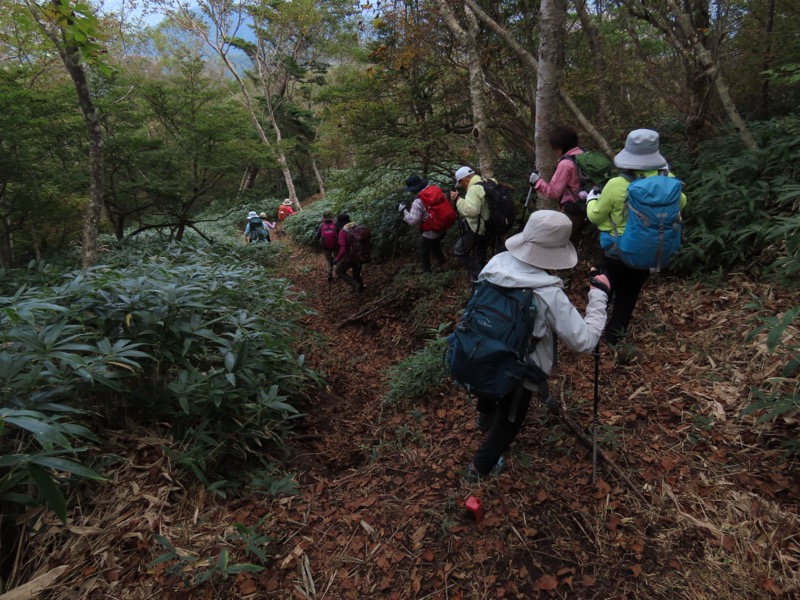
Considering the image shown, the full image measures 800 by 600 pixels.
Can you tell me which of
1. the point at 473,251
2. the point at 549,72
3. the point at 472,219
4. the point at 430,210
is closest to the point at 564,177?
the point at 549,72

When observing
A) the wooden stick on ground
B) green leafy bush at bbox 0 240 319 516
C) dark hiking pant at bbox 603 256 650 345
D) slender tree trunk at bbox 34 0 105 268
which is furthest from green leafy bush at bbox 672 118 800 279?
slender tree trunk at bbox 34 0 105 268

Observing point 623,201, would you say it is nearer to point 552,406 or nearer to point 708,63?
point 552,406

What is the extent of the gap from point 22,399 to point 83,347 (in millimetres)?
419

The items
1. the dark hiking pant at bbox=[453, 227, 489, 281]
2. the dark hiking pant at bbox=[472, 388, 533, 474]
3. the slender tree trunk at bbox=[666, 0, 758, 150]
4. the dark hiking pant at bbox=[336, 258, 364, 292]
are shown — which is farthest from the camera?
the dark hiking pant at bbox=[336, 258, 364, 292]

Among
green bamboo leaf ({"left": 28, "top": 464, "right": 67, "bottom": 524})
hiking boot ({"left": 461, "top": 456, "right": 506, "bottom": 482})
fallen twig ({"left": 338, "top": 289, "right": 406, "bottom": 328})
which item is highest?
green bamboo leaf ({"left": 28, "top": 464, "right": 67, "bottom": 524})

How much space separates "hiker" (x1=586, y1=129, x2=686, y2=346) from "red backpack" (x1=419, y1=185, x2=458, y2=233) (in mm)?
3036

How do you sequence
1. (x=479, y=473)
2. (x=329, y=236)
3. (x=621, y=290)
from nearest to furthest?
(x=479, y=473) < (x=621, y=290) < (x=329, y=236)

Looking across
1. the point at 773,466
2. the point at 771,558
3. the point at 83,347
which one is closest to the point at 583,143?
the point at 773,466

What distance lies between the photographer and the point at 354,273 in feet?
25.9

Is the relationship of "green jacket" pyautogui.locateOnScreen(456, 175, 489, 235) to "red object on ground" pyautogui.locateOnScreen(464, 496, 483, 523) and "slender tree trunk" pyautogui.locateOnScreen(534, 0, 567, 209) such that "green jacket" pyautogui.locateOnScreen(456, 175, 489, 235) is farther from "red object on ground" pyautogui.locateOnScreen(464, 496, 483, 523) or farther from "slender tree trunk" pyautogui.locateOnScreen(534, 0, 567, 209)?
"red object on ground" pyautogui.locateOnScreen(464, 496, 483, 523)

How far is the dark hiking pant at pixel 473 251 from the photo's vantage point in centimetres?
557

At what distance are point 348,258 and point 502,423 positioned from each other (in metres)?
5.49

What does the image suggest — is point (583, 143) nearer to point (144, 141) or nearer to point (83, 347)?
point (83, 347)

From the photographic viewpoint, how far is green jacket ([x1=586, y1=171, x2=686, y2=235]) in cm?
330
